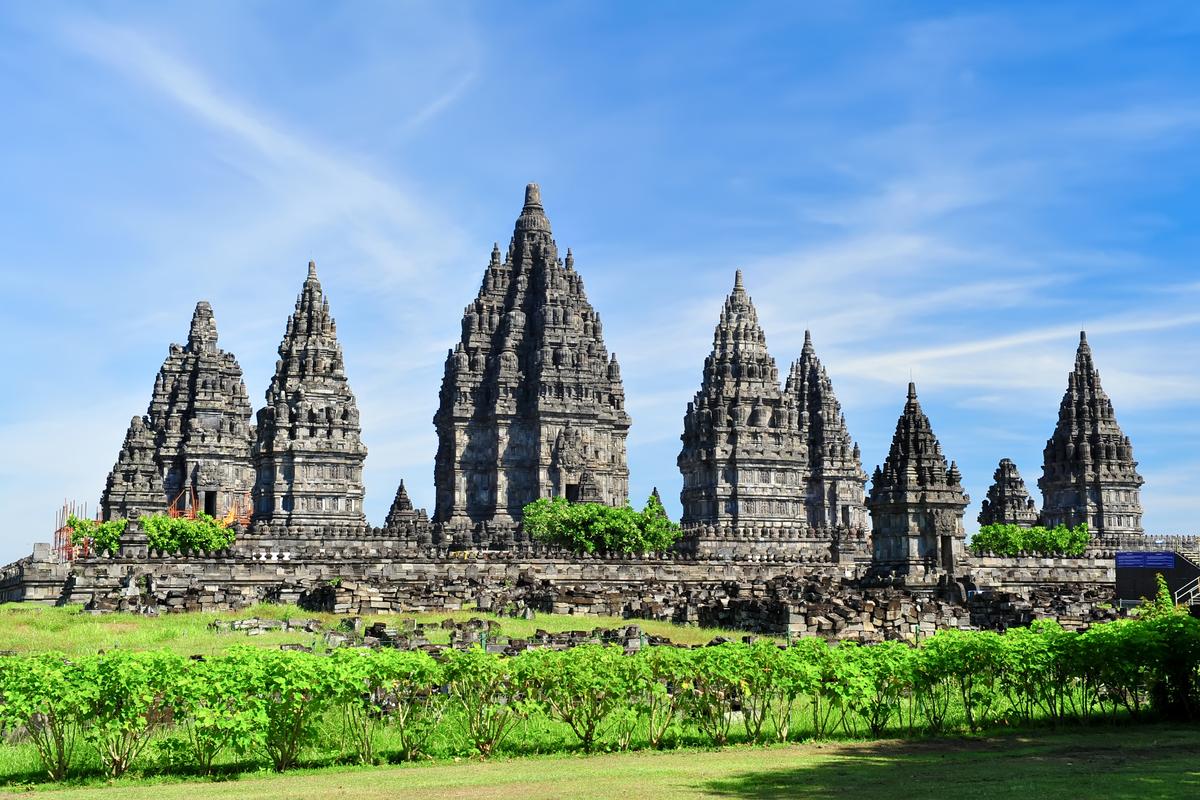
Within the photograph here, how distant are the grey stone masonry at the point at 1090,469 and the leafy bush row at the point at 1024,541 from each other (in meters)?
10.8

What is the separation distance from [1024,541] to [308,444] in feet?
155

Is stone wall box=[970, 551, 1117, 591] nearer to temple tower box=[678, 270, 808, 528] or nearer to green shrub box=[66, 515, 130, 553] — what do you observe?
temple tower box=[678, 270, 808, 528]

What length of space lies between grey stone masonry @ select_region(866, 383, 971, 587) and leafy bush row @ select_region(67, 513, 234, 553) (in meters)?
Result: 34.4

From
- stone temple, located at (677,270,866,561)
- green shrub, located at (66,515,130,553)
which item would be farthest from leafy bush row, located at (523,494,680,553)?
green shrub, located at (66,515,130,553)

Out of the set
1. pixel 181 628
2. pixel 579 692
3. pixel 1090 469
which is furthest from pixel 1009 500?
pixel 579 692

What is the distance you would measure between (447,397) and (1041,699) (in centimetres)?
8348

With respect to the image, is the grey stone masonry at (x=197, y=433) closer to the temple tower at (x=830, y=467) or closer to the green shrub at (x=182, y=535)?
the green shrub at (x=182, y=535)

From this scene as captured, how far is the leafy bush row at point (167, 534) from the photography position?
71.2m

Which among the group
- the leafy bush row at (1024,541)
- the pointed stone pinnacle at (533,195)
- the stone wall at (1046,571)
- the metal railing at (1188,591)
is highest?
the pointed stone pinnacle at (533,195)

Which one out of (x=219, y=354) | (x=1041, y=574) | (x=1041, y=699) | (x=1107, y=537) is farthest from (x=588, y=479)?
(x=1041, y=699)

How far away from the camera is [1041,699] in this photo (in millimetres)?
23391

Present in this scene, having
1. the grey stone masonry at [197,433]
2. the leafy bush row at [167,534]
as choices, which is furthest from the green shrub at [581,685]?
the grey stone masonry at [197,433]

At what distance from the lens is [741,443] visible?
96.6 meters

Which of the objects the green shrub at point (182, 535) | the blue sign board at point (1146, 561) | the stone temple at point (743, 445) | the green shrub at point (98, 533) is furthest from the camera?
the stone temple at point (743, 445)
